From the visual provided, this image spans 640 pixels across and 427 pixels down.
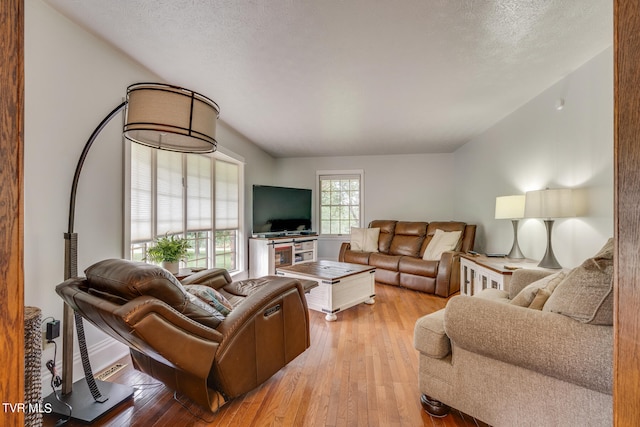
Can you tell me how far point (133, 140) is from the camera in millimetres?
1605

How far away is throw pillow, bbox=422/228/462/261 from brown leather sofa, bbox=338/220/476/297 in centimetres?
11

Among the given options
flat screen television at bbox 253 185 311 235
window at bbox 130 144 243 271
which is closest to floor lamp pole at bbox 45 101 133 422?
window at bbox 130 144 243 271

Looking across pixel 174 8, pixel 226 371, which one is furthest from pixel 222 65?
A: pixel 226 371

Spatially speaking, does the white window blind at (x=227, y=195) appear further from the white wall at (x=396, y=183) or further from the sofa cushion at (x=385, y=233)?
the sofa cushion at (x=385, y=233)

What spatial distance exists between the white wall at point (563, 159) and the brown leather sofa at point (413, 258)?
57cm

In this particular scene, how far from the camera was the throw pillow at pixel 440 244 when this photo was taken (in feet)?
13.8

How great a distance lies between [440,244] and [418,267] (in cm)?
52

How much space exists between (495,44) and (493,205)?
8.21 ft

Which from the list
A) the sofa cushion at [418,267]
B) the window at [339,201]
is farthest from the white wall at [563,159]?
the window at [339,201]

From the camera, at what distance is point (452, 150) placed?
5.41m

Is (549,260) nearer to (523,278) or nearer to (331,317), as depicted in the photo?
(523,278)

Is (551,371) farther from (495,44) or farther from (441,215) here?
(441,215)

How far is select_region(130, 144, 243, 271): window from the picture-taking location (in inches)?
104

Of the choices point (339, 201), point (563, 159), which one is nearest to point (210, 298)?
point (563, 159)
